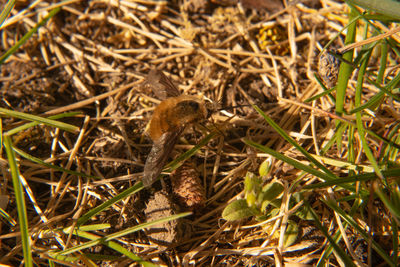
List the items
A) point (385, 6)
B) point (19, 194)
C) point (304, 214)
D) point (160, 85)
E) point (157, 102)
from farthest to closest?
point (157, 102) < point (160, 85) < point (304, 214) < point (385, 6) < point (19, 194)

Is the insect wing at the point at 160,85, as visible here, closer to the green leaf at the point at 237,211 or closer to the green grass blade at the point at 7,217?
the green leaf at the point at 237,211

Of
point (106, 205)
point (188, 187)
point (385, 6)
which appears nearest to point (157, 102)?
point (188, 187)

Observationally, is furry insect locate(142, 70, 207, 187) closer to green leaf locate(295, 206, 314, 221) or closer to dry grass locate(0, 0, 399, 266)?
dry grass locate(0, 0, 399, 266)

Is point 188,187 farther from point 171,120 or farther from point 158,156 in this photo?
point 171,120

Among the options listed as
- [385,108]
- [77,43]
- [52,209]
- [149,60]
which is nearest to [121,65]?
[149,60]

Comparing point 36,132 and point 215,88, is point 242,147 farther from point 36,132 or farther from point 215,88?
point 36,132

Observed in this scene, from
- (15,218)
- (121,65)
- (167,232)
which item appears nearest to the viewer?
(167,232)
